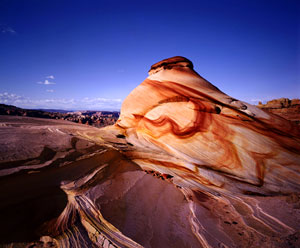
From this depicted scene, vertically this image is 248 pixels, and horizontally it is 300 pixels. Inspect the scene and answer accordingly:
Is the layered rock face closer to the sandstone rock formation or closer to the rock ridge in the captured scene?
the sandstone rock formation

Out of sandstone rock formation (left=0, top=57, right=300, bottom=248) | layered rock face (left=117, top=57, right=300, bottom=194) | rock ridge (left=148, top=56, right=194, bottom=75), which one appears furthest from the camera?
rock ridge (left=148, top=56, right=194, bottom=75)

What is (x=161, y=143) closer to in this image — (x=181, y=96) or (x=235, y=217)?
(x=181, y=96)

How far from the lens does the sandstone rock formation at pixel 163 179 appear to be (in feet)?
4.50

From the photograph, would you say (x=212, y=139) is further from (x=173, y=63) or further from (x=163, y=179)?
(x=173, y=63)

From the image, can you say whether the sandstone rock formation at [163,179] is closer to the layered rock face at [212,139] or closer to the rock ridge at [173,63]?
the layered rock face at [212,139]

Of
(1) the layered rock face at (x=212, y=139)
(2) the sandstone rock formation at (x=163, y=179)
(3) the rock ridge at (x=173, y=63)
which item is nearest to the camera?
(2) the sandstone rock formation at (x=163, y=179)

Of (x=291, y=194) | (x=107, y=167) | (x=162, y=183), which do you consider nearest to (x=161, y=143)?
(x=162, y=183)

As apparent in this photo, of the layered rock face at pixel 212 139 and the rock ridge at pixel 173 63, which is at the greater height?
the rock ridge at pixel 173 63

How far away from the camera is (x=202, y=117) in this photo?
117 inches

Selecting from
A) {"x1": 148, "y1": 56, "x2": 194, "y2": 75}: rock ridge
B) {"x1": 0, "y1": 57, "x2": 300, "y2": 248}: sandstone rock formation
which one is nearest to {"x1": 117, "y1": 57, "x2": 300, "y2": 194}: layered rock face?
{"x1": 0, "y1": 57, "x2": 300, "y2": 248}: sandstone rock formation

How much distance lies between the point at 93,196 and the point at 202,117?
241cm

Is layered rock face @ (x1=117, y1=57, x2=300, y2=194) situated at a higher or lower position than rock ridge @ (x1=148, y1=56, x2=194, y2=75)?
lower

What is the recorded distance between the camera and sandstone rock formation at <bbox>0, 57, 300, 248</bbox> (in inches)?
53.9

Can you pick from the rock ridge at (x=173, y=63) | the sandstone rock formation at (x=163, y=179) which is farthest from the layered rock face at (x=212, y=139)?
the rock ridge at (x=173, y=63)
